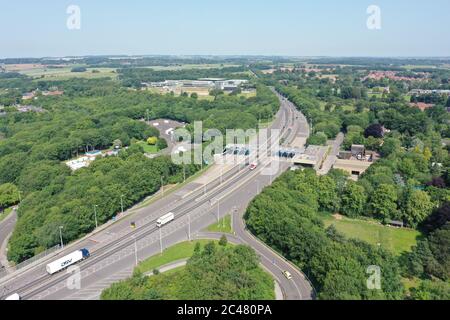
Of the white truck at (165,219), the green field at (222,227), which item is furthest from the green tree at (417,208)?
the white truck at (165,219)

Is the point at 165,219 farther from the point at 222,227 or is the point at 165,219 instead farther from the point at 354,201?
the point at 354,201

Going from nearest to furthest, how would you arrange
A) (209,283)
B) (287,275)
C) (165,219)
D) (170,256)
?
(209,283)
(287,275)
(170,256)
(165,219)

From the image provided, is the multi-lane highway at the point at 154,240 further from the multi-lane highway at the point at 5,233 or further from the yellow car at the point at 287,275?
the multi-lane highway at the point at 5,233

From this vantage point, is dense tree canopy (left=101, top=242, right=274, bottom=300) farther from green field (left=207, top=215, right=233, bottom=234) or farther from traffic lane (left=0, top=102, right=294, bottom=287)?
traffic lane (left=0, top=102, right=294, bottom=287)

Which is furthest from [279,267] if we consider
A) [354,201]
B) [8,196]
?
[8,196]
